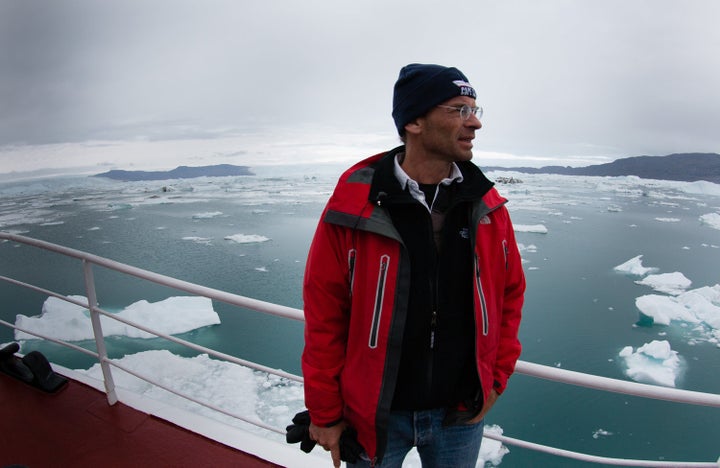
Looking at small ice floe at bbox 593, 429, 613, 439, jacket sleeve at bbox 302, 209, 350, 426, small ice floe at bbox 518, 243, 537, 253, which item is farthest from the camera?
small ice floe at bbox 518, 243, 537, 253

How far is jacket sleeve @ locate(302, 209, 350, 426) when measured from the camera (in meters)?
0.54

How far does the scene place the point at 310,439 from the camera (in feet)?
2.02

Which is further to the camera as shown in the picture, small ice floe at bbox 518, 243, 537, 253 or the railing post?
small ice floe at bbox 518, 243, 537, 253

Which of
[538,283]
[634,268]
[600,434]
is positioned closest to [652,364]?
[600,434]

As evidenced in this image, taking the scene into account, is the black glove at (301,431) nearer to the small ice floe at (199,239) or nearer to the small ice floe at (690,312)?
the small ice floe at (690,312)

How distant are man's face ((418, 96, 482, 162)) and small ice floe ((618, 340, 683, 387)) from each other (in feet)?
27.8

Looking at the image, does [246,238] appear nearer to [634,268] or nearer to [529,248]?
[529,248]

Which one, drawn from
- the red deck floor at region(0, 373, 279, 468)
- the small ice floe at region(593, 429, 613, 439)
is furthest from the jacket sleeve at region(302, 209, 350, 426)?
the small ice floe at region(593, 429, 613, 439)

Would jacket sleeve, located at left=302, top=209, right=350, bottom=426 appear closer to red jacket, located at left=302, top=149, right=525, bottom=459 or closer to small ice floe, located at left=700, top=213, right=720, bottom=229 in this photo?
red jacket, located at left=302, top=149, right=525, bottom=459

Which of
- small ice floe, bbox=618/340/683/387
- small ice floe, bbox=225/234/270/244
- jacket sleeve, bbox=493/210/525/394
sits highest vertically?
jacket sleeve, bbox=493/210/525/394

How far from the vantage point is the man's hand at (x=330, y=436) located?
22.7 inches

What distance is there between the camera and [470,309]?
0.61 metres

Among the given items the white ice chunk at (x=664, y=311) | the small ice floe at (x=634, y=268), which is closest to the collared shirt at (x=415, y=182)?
the white ice chunk at (x=664, y=311)

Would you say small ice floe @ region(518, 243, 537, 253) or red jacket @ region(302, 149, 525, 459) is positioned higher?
red jacket @ region(302, 149, 525, 459)
